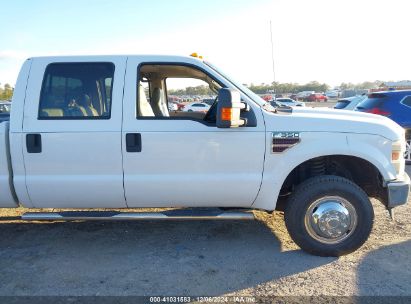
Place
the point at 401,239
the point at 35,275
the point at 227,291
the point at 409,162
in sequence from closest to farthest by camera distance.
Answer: the point at 227,291 < the point at 35,275 < the point at 401,239 < the point at 409,162

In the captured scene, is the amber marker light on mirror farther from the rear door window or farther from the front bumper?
Answer: the rear door window

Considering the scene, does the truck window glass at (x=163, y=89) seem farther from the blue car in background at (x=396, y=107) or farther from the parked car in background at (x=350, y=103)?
the parked car in background at (x=350, y=103)

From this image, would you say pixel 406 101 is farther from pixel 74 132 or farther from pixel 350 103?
pixel 74 132

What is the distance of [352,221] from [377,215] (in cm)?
161

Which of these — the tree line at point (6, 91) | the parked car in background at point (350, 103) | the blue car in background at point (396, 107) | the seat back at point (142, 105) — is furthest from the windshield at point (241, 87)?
the tree line at point (6, 91)

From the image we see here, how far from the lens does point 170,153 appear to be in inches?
142

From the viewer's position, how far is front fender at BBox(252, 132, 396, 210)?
3.59 meters

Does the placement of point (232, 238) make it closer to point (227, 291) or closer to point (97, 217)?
point (227, 291)

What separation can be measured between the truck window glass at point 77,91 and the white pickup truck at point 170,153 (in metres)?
0.01

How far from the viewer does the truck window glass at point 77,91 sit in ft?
12.0

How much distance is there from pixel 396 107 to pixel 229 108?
6.22 m

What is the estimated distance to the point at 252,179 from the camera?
3.66 metres

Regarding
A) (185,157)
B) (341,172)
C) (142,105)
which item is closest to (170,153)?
(185,157)

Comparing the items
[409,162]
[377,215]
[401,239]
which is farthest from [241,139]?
[409,162]
